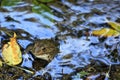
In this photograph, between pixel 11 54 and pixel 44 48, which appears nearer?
pixel 11 54

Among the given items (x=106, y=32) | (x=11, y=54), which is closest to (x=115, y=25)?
(x=106, y=32)

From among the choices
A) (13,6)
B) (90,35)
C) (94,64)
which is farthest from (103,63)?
(13,6)

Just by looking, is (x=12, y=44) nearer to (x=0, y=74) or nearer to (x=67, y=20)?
(x=0, y=74)

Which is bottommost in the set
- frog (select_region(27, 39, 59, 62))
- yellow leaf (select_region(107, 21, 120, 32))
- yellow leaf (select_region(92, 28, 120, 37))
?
frog (select_region(27, 39, 59, 62))

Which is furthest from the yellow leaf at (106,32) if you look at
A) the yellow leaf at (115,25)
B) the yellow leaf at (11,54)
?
the yellow leaf at (11,54)

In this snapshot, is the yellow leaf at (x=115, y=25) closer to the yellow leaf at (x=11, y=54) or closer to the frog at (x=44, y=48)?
the frog at (x=44, y=48)

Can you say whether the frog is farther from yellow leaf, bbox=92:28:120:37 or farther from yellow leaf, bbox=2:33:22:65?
yellow leaf, bbox=92:28:120:37

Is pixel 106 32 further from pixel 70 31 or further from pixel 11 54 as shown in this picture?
pixel 11 54

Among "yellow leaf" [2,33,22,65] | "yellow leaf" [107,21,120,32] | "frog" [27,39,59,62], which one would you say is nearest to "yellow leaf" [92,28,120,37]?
"yellow leaf" [107,21,120,32]
